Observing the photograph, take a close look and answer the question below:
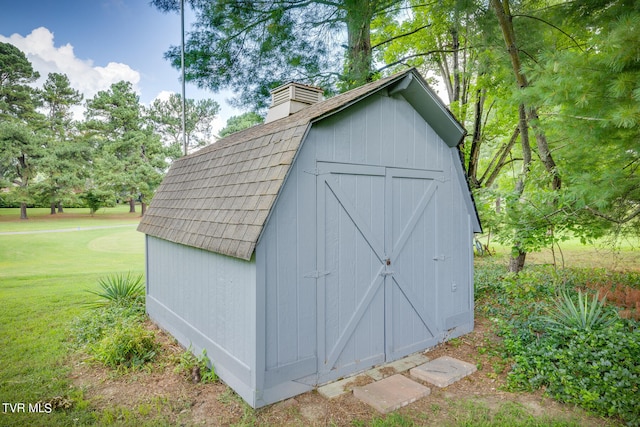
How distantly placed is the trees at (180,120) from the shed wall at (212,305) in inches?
711

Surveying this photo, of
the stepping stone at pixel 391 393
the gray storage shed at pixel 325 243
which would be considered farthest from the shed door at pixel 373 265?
the stepping stone at pixel 391 393

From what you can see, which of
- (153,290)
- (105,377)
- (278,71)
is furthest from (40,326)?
(278,71)

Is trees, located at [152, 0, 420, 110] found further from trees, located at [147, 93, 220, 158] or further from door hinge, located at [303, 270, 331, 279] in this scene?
trees, located at [147, 93, 220, 158]

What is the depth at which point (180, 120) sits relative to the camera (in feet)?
76.0

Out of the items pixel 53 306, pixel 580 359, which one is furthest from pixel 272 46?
pixel 580 359

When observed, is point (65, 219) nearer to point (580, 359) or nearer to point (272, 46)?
point (272, 46)

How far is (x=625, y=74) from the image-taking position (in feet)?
12.0

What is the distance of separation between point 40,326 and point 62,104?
16.9 metres

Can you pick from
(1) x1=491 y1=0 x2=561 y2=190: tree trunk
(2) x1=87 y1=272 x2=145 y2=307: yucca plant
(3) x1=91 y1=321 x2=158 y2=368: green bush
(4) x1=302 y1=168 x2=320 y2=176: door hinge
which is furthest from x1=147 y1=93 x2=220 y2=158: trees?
(4) x1=302 y1=168 x2=320 y2=176: door hinge

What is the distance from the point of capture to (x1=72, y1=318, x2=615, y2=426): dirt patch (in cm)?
317

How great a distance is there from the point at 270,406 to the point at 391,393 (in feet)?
4.09

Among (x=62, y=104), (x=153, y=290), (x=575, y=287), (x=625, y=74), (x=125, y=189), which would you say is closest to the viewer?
(x=625, y=74)

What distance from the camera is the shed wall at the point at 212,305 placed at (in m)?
3.40

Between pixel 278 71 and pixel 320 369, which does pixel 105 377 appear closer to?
pixel 320 369
